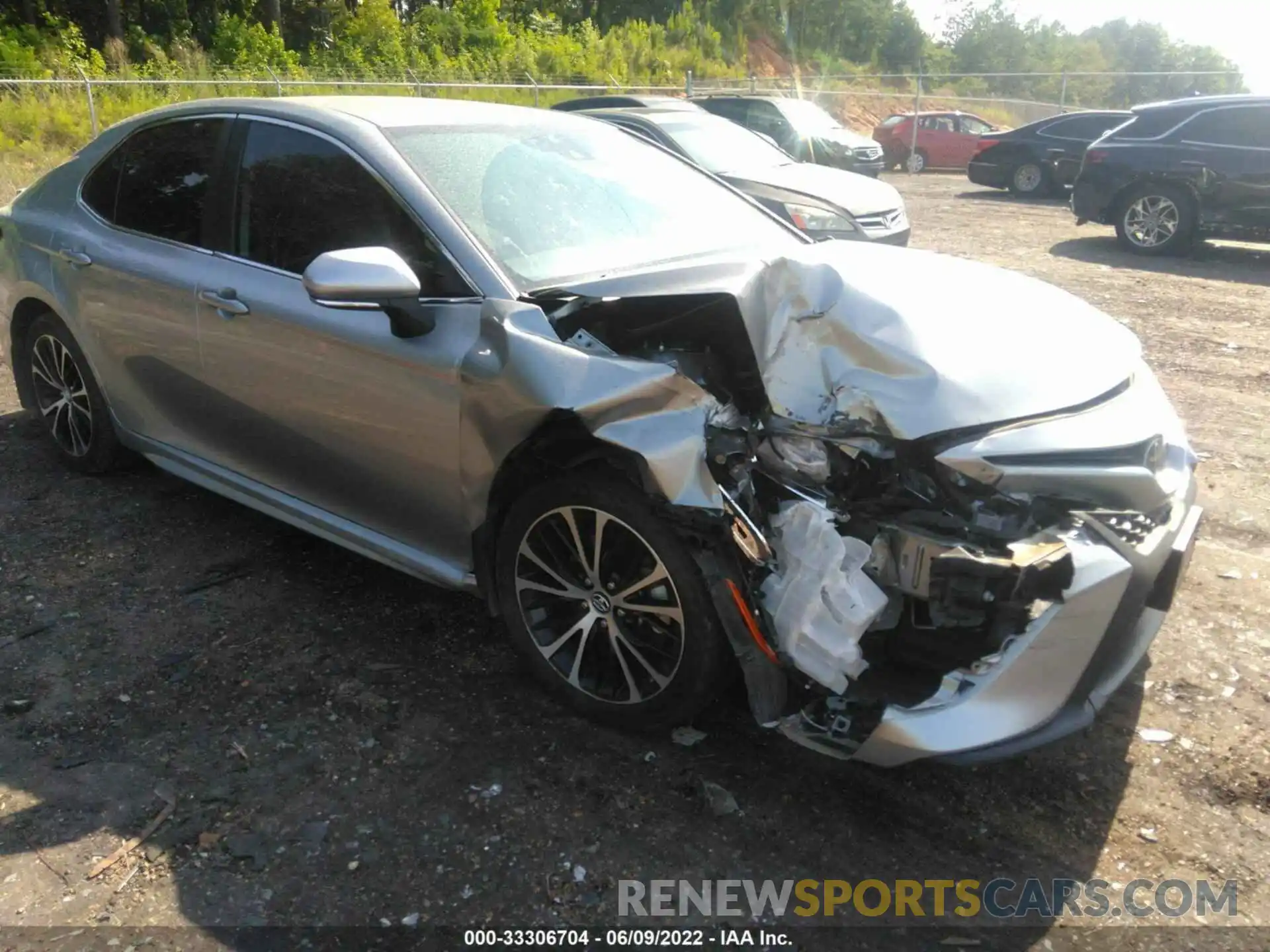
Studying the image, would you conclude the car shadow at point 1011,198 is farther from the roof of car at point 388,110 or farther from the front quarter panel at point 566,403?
the front quarter panel at point 566,403

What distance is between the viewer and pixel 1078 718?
237cm

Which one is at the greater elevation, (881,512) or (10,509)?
(881,512)

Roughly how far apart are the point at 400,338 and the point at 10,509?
265 centimetres

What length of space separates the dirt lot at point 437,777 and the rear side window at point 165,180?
134cm

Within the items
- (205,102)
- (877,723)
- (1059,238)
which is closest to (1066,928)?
(877,723)

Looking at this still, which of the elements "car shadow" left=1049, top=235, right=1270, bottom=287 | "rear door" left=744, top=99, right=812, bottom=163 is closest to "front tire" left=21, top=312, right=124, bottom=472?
"car shadow" left=1049, top=235, right=1270, bottom=287

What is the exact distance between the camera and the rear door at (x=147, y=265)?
382cm

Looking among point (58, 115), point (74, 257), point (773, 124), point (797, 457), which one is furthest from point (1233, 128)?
point (58, 115)

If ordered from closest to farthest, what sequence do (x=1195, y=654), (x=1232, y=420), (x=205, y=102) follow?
(x=1195, y=654) → (x=205, y=102) → (x=1232, y=420)

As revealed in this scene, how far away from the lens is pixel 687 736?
2959 millimetres

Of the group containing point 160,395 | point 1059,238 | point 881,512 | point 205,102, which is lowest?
point 1059,238

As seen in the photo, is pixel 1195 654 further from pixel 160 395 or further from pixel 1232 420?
pixel 160 395

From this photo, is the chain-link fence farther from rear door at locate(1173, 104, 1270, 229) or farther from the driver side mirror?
the driver side mirror

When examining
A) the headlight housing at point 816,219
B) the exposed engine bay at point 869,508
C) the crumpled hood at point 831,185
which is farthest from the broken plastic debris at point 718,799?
the crumpled hood at point 831,185
